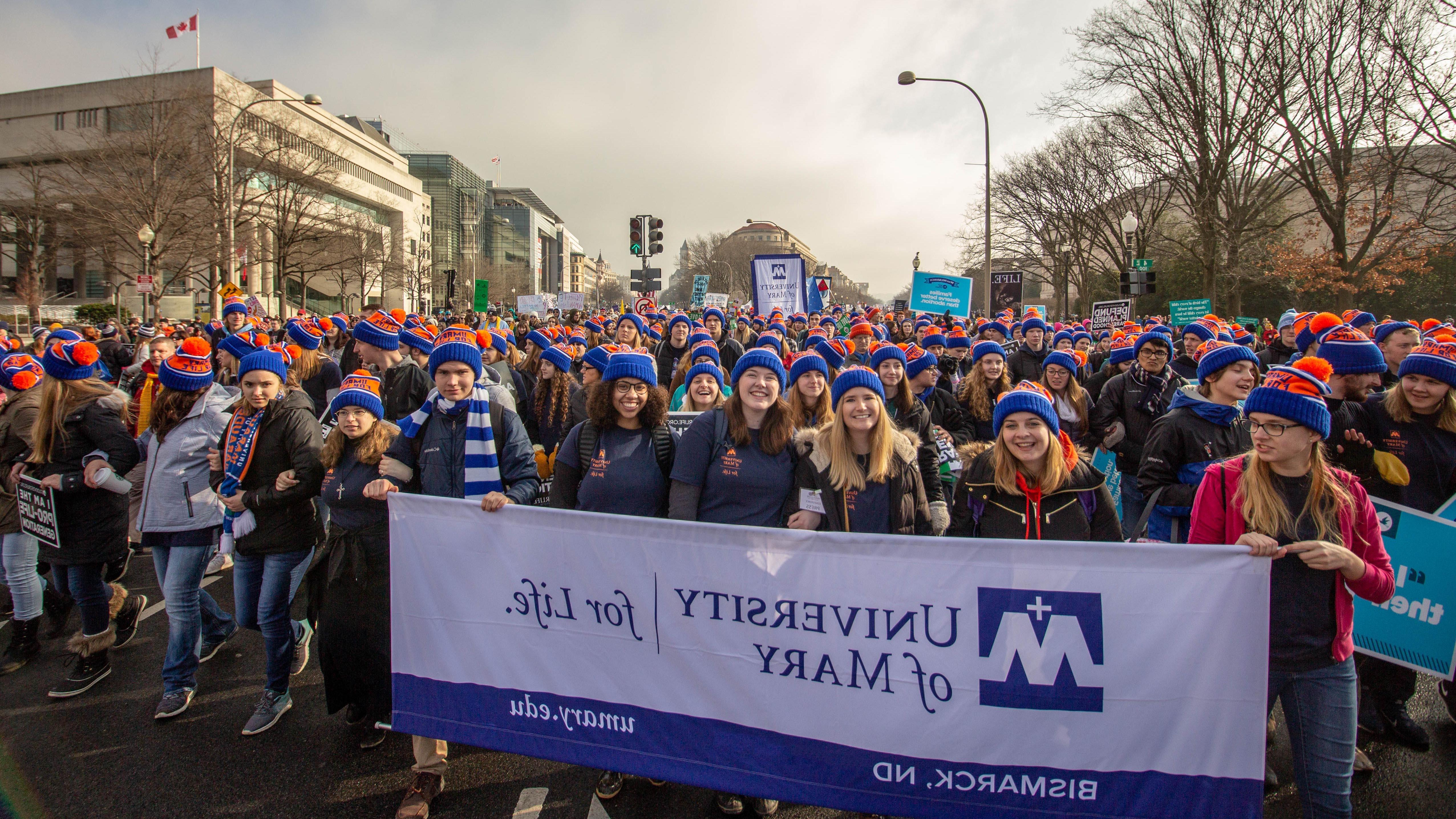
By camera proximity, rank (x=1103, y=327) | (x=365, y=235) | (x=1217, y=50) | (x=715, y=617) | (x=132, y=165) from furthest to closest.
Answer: (x=365, y=235)
(x=132, y=165)
(x=1217, y=50)
(x=1103, y=327)
(x=715, y=617)

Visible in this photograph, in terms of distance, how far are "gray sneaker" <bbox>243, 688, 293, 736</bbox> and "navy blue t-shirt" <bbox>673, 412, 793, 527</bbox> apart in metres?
2.70

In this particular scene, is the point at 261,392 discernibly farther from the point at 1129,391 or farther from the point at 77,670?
the point at 1129,391

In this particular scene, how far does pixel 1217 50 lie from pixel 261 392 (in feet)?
84.3

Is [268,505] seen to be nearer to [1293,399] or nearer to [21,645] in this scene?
[21,645]

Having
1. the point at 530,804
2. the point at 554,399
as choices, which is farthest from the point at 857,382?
the point at 554,399

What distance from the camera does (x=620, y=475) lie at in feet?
11.1

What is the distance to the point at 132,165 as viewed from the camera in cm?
2506

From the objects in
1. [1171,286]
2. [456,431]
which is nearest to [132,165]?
[456,431]

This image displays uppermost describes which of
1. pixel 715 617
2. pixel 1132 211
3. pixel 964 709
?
pixel 1132 211

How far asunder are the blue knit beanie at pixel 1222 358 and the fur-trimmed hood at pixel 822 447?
1884mm

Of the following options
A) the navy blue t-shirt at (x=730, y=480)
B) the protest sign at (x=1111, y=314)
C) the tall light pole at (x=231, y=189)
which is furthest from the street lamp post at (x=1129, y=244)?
the tall light pole at (x=231, y=189)

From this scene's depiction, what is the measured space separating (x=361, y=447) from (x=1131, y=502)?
5.56 m

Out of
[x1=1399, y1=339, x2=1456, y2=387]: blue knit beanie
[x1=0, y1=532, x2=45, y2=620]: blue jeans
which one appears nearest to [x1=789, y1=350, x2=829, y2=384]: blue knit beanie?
[x1=1399, y1=339, x2=1456, y2=387]: blue knit beanie

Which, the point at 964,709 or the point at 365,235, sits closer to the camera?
the point at 964,709
